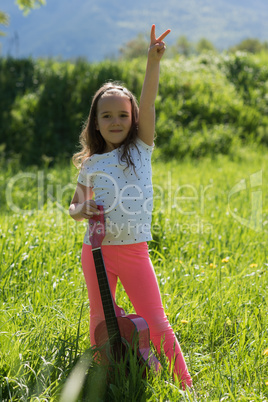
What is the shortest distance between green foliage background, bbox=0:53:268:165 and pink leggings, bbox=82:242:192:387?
6354mm

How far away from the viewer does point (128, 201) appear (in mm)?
2105

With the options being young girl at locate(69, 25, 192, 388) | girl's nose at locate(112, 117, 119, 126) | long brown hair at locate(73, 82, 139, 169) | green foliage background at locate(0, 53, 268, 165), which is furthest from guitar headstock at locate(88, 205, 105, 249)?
green foliage background at locate(0, 53, 268, 165)

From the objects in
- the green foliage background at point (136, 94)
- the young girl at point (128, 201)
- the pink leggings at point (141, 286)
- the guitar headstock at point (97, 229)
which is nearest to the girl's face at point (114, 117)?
the young girl at point (128, 201)

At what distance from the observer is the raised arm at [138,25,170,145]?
2115 mm

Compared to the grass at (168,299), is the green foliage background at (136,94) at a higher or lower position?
higher

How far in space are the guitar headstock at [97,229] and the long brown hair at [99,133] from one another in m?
0.29

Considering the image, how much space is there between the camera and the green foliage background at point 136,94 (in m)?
8.91

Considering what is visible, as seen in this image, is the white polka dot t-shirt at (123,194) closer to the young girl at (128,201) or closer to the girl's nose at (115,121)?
the young girl at (128,201)

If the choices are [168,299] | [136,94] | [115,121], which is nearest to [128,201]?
[115,121]

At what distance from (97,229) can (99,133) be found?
1.84 feet

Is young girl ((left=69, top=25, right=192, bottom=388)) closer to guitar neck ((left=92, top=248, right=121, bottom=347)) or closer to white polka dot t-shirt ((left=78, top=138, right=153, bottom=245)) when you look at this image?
white polka dot t-shirt ((left=78, top=138, right=153, bottom=245))

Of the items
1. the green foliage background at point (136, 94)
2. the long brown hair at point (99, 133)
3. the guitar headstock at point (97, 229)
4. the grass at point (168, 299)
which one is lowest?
the grass at point (168, 299)

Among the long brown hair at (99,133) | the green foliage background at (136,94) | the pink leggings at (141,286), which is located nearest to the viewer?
the pink leggings at (141,286)

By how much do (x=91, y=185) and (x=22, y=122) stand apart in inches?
295
